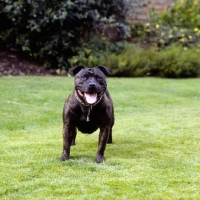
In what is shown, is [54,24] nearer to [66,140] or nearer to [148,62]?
[148,62]

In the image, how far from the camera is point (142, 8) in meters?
18.8

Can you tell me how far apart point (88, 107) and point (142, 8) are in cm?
1365

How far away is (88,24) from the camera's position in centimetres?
1647

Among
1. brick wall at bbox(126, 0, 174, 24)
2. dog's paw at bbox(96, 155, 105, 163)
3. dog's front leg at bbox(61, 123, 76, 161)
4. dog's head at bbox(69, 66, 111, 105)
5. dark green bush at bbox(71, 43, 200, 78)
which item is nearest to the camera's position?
dog's head at bbox(69, 66, 111, 105)

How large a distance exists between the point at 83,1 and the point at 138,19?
14.8ft

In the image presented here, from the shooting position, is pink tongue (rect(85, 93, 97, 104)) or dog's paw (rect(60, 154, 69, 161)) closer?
pink tongue (rect(85, 93, 97, 104))

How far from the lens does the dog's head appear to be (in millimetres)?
5480

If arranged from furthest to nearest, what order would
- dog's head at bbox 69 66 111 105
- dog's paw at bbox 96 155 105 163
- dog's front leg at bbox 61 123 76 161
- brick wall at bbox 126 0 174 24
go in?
brick wall at bbox 126 0 174 24, dog's front leg at bbox 61 123 76 161, dog's paw at bbox 96 155 105 163, dog's head at bbox 69 66 111 105

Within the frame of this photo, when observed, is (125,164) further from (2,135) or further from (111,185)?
(2,135)

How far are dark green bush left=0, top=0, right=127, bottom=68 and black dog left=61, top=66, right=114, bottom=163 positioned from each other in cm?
947

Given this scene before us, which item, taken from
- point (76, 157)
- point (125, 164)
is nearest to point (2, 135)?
point (76, 157)

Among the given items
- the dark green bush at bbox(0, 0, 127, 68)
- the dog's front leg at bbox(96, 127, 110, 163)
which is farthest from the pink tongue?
the dark green bush at bbox(0, 0, 127, 68)

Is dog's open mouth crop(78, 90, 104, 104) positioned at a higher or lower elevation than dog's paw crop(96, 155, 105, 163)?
higher

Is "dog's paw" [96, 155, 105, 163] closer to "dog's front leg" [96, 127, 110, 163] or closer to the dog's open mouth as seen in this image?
"dog's front leg" [96, 127, 110, 163]
